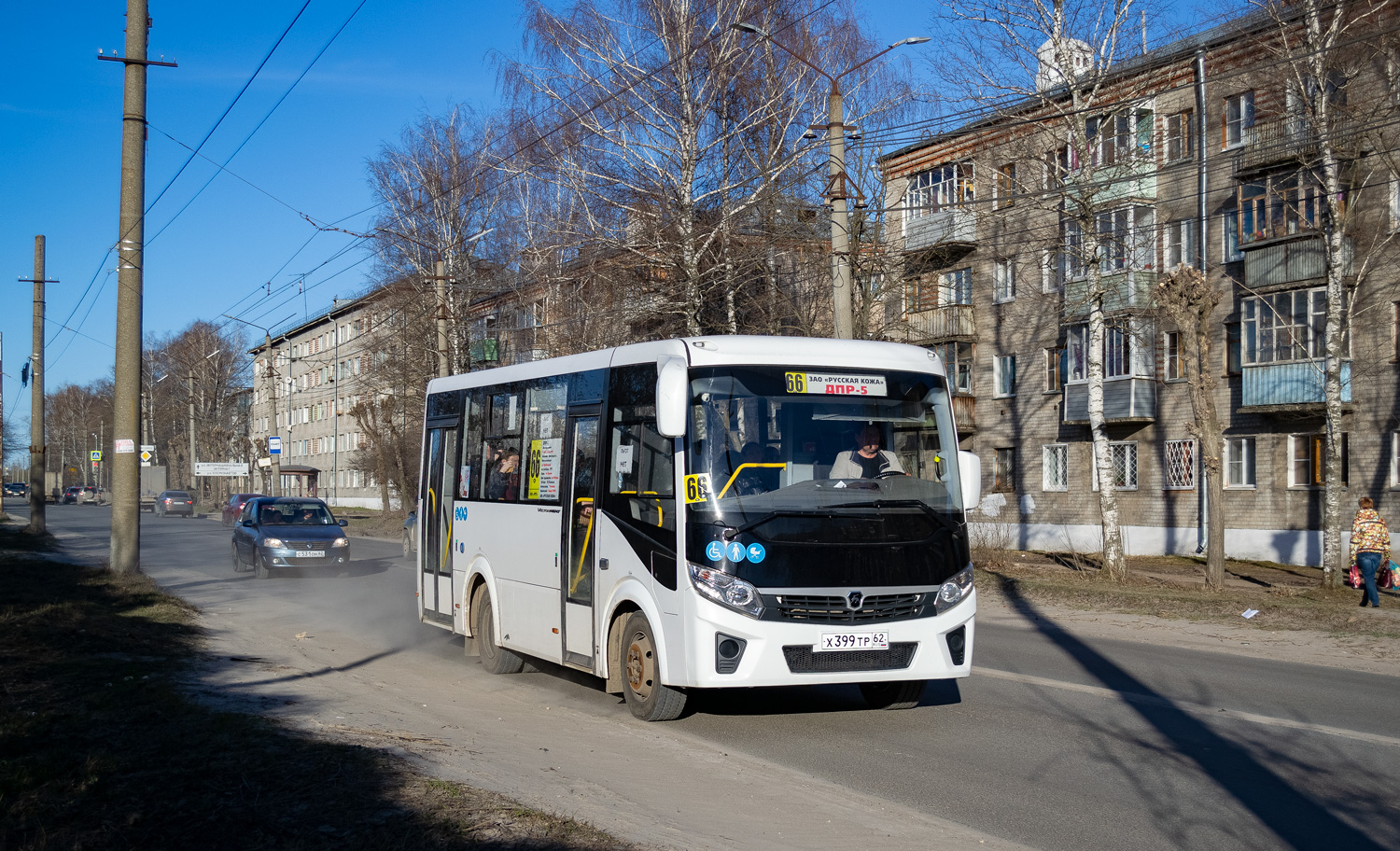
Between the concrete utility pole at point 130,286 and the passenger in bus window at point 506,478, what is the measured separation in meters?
8.63

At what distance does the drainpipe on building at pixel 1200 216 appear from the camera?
32188 mm

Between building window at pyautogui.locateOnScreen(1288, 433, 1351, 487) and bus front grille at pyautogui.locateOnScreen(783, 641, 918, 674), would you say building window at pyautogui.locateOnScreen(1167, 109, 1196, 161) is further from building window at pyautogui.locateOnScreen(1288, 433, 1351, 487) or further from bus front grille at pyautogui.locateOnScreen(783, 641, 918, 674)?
bus front grille at pyautogui.locateOnScreen(783, 641, 918, 674)

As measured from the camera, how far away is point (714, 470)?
828 centimetres

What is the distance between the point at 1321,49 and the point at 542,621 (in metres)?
17.8

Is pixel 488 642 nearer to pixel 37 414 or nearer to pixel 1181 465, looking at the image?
pixel 1181 465

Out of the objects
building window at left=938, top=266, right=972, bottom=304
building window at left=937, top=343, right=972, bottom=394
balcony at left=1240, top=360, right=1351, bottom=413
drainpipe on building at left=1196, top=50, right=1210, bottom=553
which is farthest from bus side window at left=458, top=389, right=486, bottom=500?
building window at left=938, top=266, right=972, bottom=304

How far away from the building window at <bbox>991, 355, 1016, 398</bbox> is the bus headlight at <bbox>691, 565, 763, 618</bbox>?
32249 millimetres

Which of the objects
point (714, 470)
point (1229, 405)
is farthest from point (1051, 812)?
point (1229, 405)

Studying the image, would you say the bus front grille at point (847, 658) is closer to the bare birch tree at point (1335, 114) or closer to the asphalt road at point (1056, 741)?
the asphalt road at point (1056, 741)

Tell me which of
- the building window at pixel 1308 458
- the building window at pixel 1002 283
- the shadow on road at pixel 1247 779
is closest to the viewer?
the shadow on road at pixel 1247 779

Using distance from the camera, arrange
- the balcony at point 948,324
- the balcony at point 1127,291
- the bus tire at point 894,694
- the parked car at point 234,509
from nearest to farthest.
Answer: the bus tire at point 894,694 < the balcony at point 1127,291 < the balcony at point 948,324 < the parked car at point 234,509

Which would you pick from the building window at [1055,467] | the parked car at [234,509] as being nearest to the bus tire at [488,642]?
the building window at [1055,467]

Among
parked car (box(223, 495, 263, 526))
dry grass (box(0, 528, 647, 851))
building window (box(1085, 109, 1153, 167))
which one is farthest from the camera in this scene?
parked car (box(223, 495, 263, 526))

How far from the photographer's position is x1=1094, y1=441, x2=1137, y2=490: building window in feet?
114
